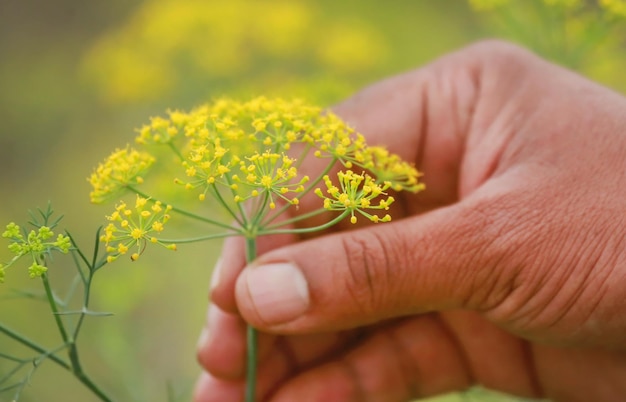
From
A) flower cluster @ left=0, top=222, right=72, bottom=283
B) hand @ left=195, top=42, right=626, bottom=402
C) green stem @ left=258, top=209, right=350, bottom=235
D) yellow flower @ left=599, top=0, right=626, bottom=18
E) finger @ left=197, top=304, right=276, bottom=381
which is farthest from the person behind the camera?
yellow flower @ left=599, top=0, right=626, bottom=18

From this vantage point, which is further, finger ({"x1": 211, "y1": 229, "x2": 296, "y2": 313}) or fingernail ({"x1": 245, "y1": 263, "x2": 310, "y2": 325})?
finger ({"x1": 211, "y1": 229, "x2": 296, "y2": 313})

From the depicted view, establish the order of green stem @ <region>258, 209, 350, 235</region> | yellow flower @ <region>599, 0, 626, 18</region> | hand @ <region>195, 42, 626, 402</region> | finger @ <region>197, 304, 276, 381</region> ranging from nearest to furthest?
green stem @ <region>258, 209, 350, 235</region>
hand @ <region>195, 42, 626, 402</region>
finger @ <region>197, 304, 276, 381</region>
yellow flower @ <region>599, 0, 626, 18</region>

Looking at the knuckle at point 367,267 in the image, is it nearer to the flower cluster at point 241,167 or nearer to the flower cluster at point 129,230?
the flower cluster at point 241,167

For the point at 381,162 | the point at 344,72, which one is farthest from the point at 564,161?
the point at 344,72

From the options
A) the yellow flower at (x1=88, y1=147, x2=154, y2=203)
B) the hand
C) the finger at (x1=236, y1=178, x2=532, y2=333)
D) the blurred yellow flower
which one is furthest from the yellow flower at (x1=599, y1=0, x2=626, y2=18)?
the yellow flower at (x1=88, y1=147, x2=154, y2=203)

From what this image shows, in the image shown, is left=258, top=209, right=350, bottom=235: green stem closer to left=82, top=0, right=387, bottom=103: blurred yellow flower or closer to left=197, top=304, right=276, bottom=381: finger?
left=197, top=304, right=276, bottom=381: finger

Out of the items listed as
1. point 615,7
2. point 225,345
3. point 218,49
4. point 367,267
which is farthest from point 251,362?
point 218,49

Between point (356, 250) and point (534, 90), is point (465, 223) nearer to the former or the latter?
point (356, 250)
